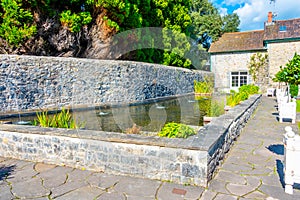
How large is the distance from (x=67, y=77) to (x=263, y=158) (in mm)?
7572

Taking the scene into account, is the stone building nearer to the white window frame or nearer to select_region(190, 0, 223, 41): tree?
the white window frame

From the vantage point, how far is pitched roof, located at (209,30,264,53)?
17812 mm

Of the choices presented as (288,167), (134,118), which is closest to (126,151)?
(288,167)

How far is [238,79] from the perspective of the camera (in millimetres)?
18625

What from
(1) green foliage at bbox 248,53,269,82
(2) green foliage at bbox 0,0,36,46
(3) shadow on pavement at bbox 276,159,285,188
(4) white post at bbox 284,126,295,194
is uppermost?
(2) green foliage at bbox 0,0,36,46

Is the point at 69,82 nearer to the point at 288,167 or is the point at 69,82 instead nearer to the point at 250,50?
the point at 288,167

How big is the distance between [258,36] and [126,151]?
773 inches

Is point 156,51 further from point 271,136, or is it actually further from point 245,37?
point 271,136

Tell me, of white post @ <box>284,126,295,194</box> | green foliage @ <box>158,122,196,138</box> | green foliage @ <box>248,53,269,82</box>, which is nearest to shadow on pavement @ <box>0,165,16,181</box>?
green foliage @ <box>158,122,196,138</box>

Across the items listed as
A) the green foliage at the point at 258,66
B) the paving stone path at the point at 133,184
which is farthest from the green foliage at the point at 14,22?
the green foliage at the point at 258,66

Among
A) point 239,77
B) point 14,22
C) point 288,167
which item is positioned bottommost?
point 288,167

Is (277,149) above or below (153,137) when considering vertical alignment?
below

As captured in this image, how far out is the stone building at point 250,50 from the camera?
1616 centimetres

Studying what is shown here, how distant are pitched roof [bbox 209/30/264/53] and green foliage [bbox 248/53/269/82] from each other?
29.1 inches
